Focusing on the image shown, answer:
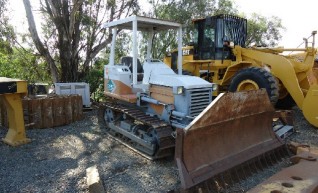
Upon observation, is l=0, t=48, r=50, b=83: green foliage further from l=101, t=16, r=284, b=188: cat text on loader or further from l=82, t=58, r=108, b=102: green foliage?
l=101, t=16, r=284, b=188: cat text on loader

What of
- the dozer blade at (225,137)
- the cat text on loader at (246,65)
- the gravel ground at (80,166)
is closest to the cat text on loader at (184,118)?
the dozer blade at (225,137)

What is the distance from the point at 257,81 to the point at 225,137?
3.29 m

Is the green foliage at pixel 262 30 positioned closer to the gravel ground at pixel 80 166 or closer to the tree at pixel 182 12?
the tree at pixel 182 12

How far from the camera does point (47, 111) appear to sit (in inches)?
285

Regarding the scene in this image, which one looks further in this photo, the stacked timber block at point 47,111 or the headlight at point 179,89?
the stacked timber block at point 47,111

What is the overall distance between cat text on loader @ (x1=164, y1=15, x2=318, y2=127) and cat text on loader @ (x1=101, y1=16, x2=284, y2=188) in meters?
2.01

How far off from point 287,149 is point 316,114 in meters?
1.87

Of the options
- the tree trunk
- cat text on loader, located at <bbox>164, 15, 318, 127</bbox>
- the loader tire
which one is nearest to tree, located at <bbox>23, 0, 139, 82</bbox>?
the tree trunk

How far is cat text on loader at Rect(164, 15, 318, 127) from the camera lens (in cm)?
702

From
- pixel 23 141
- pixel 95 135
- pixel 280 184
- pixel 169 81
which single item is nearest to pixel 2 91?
pixel 23 141

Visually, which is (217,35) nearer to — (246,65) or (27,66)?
(246,65)

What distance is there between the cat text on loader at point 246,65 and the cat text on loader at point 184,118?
201 centimetres

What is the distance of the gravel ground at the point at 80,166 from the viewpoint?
13.3 feet

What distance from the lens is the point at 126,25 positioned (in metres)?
6.32
